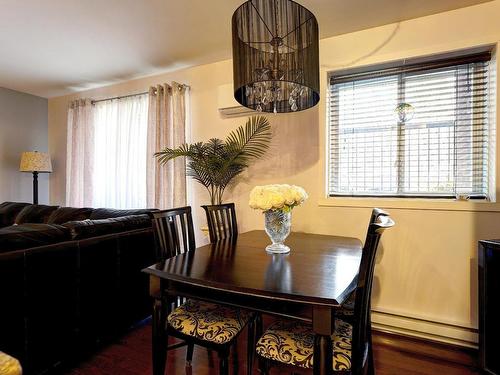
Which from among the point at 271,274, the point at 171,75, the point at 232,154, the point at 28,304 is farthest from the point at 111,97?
the point at 271,274

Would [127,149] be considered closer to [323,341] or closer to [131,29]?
[131,29]

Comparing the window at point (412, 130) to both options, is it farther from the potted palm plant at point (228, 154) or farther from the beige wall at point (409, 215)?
the potted palm plant at point (228, 154)

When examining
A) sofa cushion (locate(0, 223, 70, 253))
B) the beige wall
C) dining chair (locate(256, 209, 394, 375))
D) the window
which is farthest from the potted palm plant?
dining chair (locate(256, 209, 394, 375))

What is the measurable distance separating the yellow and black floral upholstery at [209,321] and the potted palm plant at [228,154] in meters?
1.56

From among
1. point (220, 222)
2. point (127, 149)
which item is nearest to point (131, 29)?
point (127, 149)

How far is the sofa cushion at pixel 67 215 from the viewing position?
3432 mm

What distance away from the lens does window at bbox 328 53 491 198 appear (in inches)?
92.2

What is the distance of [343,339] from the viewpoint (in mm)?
1336

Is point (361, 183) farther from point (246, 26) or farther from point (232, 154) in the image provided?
point (246, 26)

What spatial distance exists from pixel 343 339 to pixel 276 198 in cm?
77

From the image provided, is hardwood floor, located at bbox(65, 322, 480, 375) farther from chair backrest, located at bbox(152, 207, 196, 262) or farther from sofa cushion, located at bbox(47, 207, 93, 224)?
sofa cushion, located at bbox(47, 207, 93, 224)

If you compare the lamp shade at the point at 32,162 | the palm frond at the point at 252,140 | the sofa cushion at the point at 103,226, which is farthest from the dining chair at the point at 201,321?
the lamp shade at the point at 32,162

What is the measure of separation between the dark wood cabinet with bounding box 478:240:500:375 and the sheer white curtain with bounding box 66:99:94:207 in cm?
433

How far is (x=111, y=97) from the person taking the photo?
4.07 m
